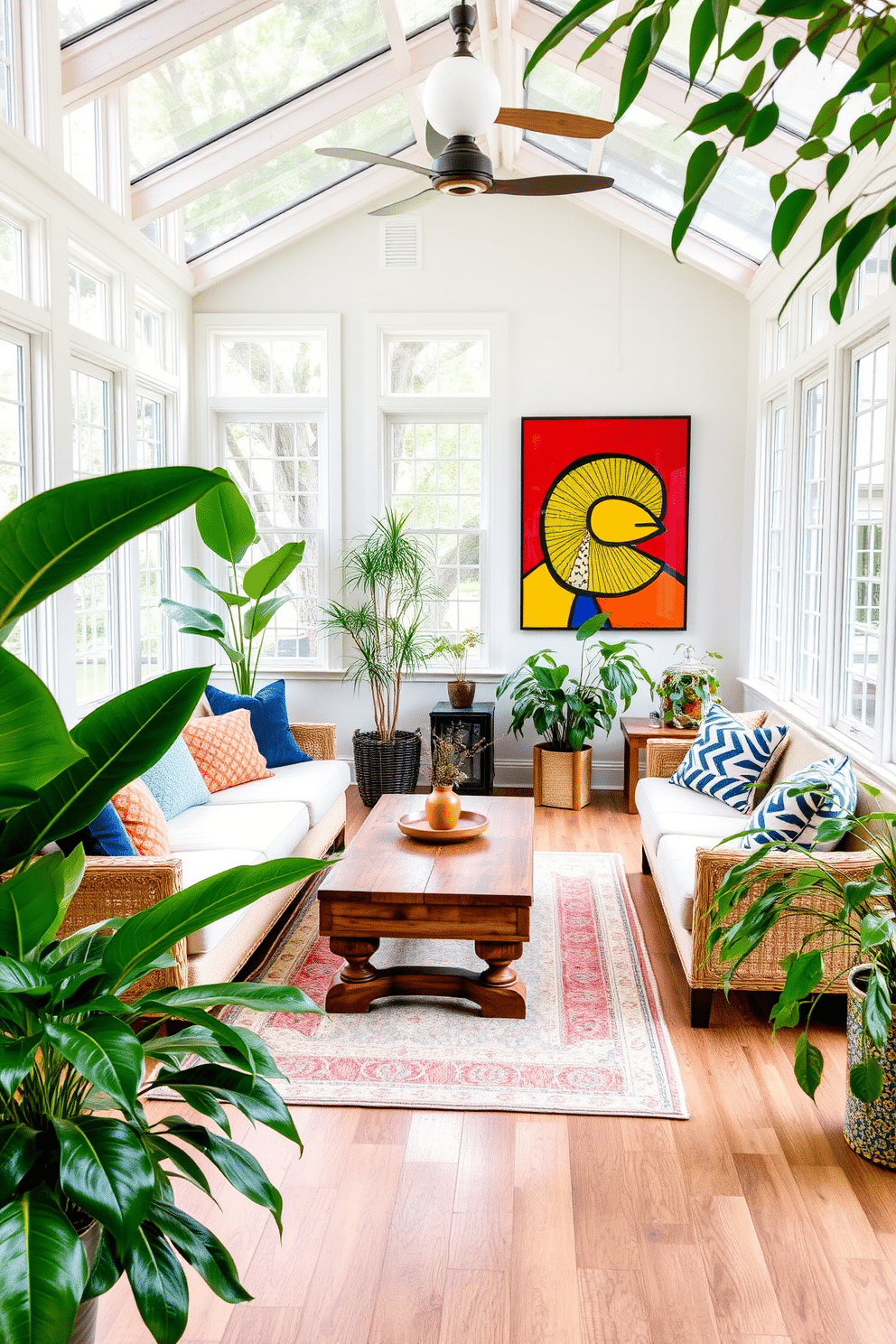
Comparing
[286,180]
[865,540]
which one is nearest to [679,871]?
[865,540]

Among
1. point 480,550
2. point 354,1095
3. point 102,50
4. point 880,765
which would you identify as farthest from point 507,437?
point 354,1095

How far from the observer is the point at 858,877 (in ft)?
10.4

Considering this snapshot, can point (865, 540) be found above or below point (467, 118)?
below

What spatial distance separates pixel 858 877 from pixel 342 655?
415 cm

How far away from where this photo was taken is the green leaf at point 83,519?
113 centimetres

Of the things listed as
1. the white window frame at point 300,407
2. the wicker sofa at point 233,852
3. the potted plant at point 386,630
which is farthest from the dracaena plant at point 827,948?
the white window frame at point 300,407

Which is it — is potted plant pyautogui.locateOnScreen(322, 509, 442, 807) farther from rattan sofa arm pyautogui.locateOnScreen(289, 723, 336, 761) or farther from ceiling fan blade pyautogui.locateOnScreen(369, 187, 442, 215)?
ceiling fan blade pyautogui.locateOnScreen(369, 187, 442, 215)

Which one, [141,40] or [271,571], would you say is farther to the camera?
[271,571]

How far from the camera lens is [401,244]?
6586 millimetres

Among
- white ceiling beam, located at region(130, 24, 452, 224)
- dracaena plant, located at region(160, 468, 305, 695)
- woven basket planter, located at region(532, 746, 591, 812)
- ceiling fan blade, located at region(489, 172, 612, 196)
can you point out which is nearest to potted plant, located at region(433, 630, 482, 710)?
woven basket planter, located at region(532, 746, 591, 812)

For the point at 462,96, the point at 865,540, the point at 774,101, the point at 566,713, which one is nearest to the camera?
the point at 774,101

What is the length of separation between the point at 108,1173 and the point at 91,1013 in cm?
32

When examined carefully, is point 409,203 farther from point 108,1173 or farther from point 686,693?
point 108,1173

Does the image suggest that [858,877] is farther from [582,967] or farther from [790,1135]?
[582,967]
